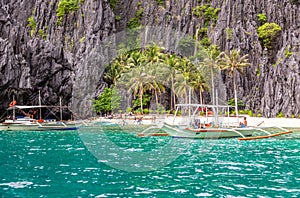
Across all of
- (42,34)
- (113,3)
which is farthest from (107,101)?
(113,3)

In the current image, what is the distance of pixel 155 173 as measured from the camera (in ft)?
59.9

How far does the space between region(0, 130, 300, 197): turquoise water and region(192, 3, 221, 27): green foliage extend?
73.5 meters

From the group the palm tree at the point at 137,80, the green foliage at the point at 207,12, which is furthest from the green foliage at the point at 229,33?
the palm tree at the point at 137,80

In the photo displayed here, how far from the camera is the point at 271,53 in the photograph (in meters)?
85.3

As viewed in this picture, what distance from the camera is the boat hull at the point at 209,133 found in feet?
117

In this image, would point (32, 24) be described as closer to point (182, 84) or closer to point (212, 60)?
point (182, 84)

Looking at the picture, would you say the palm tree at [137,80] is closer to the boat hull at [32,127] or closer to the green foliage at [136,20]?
the boat hull at [32,127]

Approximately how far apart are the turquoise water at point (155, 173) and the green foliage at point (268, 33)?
62613 millimetres

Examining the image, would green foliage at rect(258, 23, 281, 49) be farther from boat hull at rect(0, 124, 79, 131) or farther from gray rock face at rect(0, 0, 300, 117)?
boat hull at rect(0, 124, 79, 131)

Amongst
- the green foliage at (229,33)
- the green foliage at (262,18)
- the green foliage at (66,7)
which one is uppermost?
the green foliage at (66,7)

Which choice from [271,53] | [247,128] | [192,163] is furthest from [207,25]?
[192,163]

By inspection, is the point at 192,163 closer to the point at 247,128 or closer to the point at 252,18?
the point at 247,128

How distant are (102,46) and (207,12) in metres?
29.8

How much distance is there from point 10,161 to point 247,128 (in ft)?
78.6
